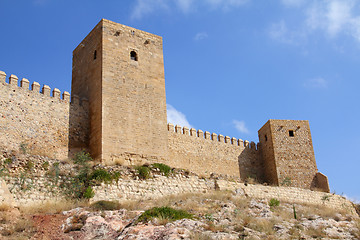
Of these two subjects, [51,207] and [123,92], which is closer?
[51,207]

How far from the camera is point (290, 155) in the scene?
2212cm

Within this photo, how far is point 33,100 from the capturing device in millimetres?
16000

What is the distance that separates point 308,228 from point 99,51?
10.5 m

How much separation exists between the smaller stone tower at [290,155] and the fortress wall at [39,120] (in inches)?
384

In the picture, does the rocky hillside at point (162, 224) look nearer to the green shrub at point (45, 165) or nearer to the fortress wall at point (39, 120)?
the green shrub at point (45, 165)

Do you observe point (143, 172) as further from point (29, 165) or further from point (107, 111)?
point (29, 165)

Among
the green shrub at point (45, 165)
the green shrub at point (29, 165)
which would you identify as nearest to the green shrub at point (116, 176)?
the green shrub at point (45, 165)

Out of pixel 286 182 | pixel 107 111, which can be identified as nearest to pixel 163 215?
pixel 107 111

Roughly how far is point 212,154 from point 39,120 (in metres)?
8.59

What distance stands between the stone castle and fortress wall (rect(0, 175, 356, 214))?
1.61m

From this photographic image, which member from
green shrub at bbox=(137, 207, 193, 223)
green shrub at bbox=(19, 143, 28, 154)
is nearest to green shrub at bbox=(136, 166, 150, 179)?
green shrub at bbox=(19, 143, 28, 154)

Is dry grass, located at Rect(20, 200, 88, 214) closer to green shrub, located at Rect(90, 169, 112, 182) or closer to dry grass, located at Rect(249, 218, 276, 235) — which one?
green shrub, located at Rect(90, 169, 112, 182)

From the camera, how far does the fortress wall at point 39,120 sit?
15148 millimetres

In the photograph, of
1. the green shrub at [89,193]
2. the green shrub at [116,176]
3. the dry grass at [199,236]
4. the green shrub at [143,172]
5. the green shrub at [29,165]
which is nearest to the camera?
the dry grass at [199,236]
